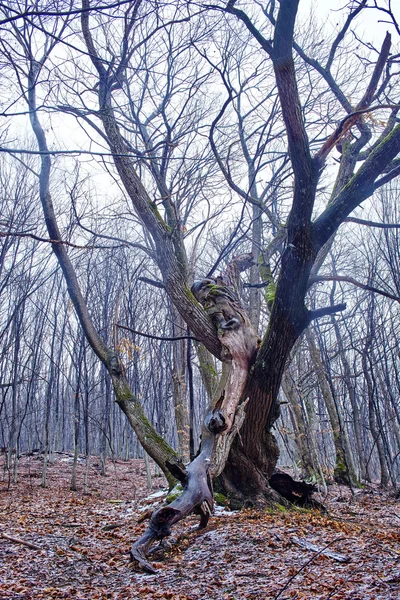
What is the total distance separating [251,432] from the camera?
4812 millimetres

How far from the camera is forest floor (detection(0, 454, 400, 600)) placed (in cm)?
239

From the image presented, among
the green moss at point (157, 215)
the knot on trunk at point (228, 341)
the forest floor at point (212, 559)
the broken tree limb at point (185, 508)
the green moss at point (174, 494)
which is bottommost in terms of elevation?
the forest floor at point (212, 559)

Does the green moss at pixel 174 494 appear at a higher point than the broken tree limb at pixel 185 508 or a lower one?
lower

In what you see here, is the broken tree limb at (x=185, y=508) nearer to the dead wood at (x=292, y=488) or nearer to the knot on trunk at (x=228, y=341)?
the knot on trunk at (x=228, y=341)

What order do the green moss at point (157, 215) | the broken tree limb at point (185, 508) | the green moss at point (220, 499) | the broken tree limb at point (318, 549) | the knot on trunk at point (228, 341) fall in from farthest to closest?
the green moss at point (157, 215), the green moss at point (220, 499), the knot on trunk at point (228, 341), the broken tree limb at point (185, 508), the broken tree limb at point (318, 549)

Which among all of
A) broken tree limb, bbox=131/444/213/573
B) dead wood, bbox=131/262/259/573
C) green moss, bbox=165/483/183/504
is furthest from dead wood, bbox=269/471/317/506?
broken tree limb, bbox=131/444/213/573

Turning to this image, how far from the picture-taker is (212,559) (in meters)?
3.06

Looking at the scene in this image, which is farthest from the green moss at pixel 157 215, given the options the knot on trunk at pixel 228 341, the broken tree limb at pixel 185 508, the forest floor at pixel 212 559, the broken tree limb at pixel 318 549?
the broken tree limb at pixel 318 549

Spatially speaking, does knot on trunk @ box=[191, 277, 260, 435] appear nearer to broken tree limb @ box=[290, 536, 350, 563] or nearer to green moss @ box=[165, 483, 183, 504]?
green moss @ box=[165, 483, 183, 504]

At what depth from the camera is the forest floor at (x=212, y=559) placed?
2.39 metres

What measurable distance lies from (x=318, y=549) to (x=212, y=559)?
0.82 m

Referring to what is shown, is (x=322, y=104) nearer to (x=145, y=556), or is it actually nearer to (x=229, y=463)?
(x=229, y=463)

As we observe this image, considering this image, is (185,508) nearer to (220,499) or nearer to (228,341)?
(220,499)

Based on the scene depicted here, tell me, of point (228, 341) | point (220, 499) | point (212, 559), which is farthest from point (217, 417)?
point (212, 559)
